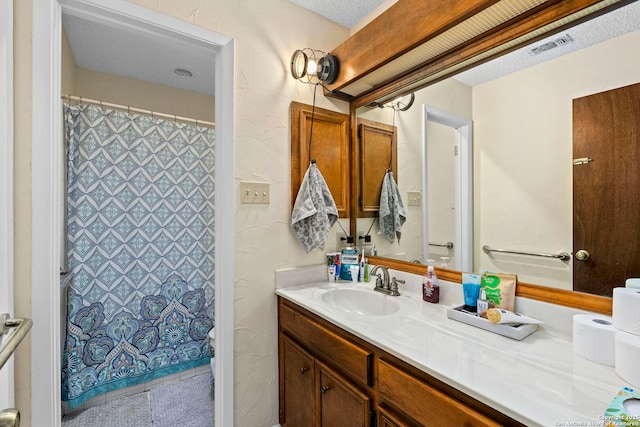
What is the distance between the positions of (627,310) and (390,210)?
106 cm

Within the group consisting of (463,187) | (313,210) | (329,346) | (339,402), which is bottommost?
→ (339,402)

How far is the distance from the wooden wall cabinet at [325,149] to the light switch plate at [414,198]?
1.24 feet

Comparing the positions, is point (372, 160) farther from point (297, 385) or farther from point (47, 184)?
point (47, 184)

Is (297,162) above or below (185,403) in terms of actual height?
above

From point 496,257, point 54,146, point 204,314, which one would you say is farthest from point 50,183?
point 496,257

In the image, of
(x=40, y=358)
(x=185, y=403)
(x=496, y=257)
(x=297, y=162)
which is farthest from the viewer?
(x=185, y=403)

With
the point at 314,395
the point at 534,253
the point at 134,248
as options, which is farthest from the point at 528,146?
the point at 134,248

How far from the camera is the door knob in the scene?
954 millimetres

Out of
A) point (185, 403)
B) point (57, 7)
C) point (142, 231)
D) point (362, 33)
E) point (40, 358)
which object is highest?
point (362, 33)

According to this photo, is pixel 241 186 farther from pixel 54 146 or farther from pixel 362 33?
pixel 362 33

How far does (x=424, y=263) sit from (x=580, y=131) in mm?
800

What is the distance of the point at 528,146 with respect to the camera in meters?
1.09

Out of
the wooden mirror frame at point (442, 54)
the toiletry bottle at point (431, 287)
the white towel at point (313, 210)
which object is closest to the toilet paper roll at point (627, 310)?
the wooden mirror frame at point (442, 54)

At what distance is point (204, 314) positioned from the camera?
222 centimetres
